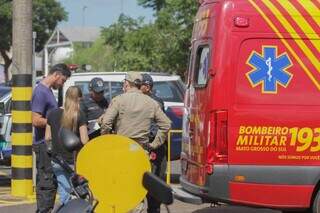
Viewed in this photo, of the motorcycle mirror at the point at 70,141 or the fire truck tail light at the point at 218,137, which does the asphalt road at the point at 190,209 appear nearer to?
the fire truck tail light at the point at 218,137

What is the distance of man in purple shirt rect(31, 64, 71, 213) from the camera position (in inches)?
309

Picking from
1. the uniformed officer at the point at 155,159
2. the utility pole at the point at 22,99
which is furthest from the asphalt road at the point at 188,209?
the uniformed officer at the point at 155,159

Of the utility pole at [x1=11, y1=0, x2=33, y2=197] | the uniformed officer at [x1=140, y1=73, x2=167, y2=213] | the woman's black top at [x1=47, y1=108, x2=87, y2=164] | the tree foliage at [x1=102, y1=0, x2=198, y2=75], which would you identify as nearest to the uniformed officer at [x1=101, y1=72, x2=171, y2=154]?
the uniformed officer at [x1=140, y1=73, x2=167, y2=213]

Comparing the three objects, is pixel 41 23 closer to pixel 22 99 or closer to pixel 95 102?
pixel 22 99

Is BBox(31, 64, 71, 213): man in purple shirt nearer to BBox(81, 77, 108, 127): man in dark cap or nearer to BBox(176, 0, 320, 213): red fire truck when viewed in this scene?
BBox(81, 77, 108, 127): man in dark cap

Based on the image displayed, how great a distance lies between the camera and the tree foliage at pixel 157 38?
3584 cm

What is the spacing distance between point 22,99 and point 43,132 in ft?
8.53

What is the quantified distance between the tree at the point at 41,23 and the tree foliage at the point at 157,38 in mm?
12614

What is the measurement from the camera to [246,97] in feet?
24.8

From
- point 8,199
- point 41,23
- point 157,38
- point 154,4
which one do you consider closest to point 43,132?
point 8,199

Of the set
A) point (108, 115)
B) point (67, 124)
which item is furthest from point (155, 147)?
point (67, 124)

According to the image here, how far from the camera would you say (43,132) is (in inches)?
331

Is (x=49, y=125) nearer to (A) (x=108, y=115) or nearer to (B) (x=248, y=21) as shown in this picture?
(A) (x=108, y=115)

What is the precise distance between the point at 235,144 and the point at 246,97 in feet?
1.59
